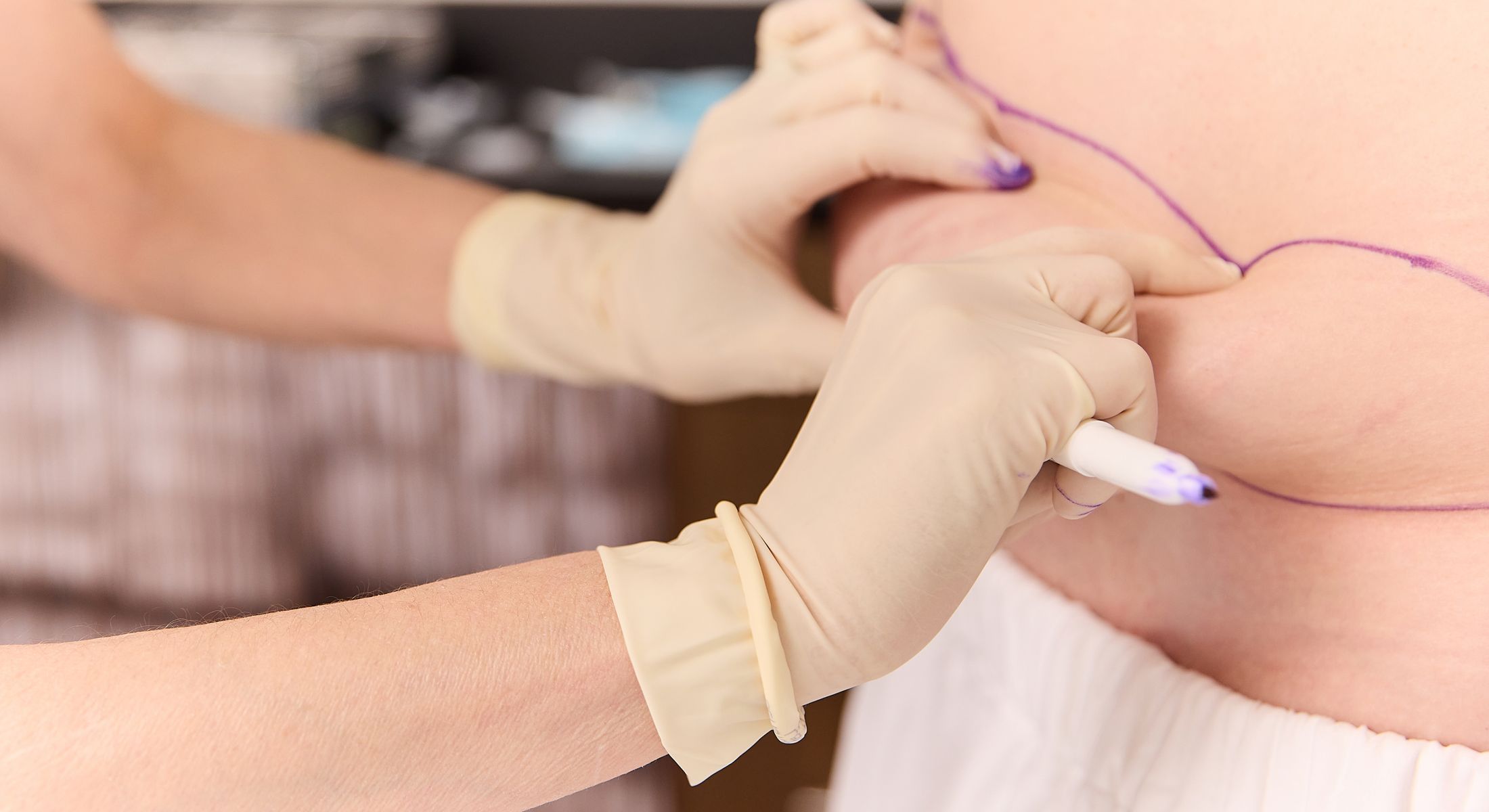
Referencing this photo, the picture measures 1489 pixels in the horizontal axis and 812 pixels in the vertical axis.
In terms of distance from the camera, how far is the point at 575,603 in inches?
18.5

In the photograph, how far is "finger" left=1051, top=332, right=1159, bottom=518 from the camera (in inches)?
17.9

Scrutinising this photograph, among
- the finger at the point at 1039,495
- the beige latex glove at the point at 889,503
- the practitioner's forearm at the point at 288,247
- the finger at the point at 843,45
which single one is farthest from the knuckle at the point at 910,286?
the practitioner's forearm at the point at 288,247

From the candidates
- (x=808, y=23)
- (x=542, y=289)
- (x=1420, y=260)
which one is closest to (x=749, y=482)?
(x=542, y=289)

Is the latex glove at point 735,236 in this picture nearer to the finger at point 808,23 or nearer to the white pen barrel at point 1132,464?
the finger at point 808,23

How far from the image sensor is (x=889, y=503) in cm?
46

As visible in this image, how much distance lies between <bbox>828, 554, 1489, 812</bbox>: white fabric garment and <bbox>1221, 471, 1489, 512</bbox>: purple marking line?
11cm

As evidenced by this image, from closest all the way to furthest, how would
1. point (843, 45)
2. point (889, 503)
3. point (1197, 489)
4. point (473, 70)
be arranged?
1. point (1197, 489)
2. point (889, 503)
3. point (843, 45)
4. point (473, 70)

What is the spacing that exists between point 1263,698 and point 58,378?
1.91 metres

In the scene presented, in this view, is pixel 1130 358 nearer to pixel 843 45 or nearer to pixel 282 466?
pixel 843 45

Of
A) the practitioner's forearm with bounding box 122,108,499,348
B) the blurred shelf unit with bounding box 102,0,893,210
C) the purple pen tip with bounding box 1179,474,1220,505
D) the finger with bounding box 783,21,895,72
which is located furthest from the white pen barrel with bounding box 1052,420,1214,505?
the blurred shelf unit with bounding box 102,0,893,210

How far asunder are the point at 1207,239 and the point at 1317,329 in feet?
0.31

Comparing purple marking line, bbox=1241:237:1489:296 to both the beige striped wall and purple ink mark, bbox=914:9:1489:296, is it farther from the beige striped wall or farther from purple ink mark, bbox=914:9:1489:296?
the beige striped wall

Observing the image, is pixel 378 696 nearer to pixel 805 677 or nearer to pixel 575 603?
pixel 575 603

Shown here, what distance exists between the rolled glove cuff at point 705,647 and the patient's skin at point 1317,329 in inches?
9.3
